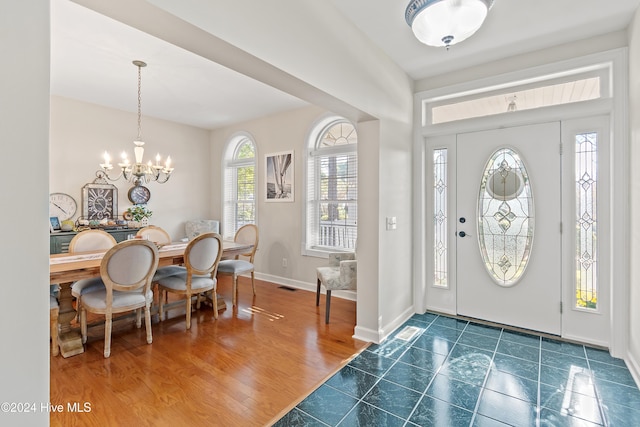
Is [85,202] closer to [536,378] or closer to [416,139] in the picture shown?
[416,139]

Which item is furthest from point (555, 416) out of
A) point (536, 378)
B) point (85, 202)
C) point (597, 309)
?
point (85, 202)

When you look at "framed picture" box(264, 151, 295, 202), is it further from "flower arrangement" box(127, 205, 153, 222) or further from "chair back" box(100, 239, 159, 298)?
"chair back" box(100, 239, 159, 298)

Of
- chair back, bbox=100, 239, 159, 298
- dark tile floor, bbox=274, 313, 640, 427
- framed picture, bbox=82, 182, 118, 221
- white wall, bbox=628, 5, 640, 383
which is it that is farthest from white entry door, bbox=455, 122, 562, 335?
framed picture, bbox=82, 182, 118, 221

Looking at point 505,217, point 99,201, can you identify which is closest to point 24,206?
point 505,217

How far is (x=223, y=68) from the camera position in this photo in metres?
3.31

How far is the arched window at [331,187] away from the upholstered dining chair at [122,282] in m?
2.31

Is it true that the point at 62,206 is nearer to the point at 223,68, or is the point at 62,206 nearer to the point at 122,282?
the point at 122,282

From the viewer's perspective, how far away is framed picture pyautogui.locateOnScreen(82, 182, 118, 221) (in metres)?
4.42

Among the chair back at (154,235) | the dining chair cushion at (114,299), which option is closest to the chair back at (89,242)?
the chair back at (154,235)

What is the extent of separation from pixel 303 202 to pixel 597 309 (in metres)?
3.49

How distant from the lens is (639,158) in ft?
7.19

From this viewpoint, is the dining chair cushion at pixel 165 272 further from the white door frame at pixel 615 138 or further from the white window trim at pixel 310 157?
the white door frame at pixel 615 138

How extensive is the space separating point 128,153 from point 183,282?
2.75 metres

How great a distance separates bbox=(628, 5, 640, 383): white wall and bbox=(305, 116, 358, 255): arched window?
2700 mm
